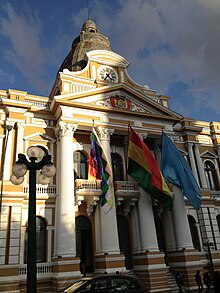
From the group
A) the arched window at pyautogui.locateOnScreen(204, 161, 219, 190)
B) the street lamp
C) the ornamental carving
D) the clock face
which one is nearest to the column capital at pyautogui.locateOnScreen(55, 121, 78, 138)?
the ornamental carving

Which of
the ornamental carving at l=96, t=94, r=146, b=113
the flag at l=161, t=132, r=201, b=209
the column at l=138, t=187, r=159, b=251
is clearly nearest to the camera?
the column at l=138, t=187, r=159, b=251

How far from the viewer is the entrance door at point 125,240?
1911cm

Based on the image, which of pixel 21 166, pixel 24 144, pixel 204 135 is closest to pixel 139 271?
pixel 24 144

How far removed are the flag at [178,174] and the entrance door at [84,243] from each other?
6.15m

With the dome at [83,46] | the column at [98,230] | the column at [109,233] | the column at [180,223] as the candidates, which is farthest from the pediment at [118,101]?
the column at [109,233]

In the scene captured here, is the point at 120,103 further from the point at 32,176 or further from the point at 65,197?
the point at 32,176

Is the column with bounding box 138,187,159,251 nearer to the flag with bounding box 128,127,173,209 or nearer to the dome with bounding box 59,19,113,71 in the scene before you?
the flag with bounding box 128,127,173,209

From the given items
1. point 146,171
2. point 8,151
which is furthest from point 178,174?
point 8,151

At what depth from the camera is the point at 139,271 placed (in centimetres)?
1770

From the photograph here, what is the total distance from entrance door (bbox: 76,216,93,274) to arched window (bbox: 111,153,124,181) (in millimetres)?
3969

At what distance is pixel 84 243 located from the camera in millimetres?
18562

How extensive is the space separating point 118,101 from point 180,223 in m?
9.66

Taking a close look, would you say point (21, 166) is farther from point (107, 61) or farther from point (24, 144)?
point (107, 61)

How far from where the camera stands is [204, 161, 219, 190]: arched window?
83.7ft
